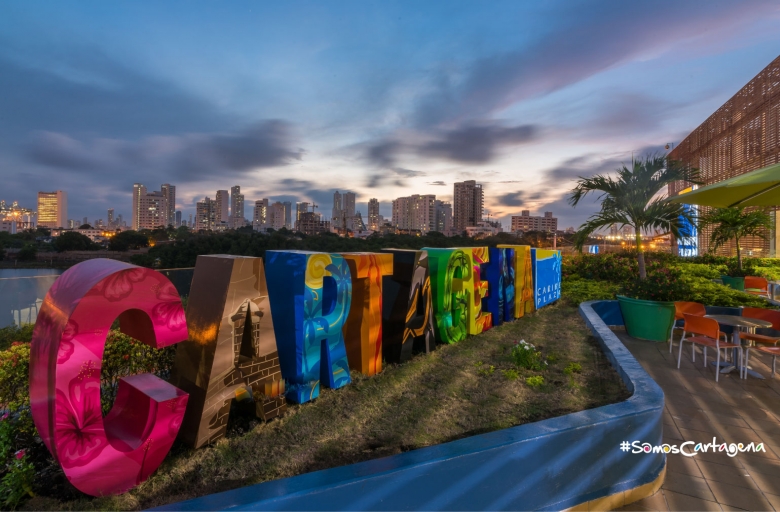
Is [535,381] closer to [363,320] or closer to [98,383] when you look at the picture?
[363,320]

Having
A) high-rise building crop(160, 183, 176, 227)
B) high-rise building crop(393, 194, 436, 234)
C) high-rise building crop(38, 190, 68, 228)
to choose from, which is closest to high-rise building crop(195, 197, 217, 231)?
high-rise building crop(160, 183, 176, 227)

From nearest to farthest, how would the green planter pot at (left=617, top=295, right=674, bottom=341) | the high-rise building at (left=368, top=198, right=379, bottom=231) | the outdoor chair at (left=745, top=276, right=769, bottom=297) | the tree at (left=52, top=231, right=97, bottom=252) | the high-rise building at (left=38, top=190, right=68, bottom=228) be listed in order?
the green planter pot at (left=617, top=295, right=674, bottom=341), the outdoor chair at (left=745, top=276, right=769, bottom=297), the tree at (left=52, top=231, right=97, bottom=252), the high-rise building at (left=38, top=190, right=68, bottom=228), the high-rise building at (left=368, top=198, right=379, bottom=231)

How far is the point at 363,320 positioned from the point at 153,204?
111 m

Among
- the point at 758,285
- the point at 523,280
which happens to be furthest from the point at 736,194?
the point at 758,285

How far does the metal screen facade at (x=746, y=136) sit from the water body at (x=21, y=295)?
19143mm

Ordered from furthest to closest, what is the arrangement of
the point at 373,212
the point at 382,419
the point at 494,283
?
the point at 373,212
the point at 494,283
the point at 382,419

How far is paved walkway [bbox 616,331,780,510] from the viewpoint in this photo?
2.89 meters

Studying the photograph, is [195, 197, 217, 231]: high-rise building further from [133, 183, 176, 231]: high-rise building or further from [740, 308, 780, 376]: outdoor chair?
[740, 308, 780, 376]: outdoor chair

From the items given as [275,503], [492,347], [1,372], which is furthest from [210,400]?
[492,347]

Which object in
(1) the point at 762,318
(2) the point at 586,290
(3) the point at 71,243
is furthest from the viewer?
(3) the point at 71,243

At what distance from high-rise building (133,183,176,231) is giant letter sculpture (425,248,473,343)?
103988 mm

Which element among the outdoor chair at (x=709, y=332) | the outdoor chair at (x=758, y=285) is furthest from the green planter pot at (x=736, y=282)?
the outdoor chair at (x=709, y=332)

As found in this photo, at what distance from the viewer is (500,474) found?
8.20 ft

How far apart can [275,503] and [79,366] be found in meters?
1.65
